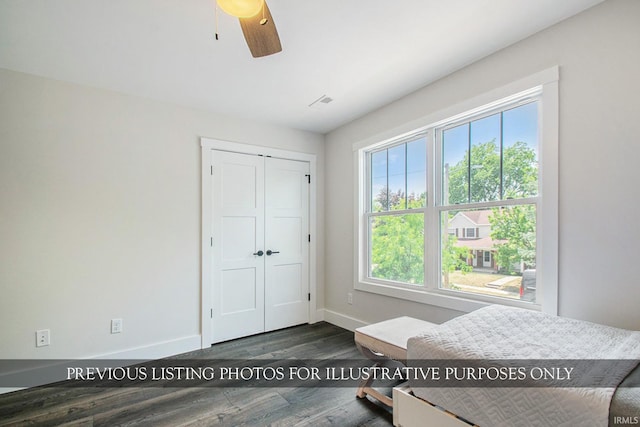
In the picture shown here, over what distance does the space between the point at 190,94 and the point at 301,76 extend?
1.10 m

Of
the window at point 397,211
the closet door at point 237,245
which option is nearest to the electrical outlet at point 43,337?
the closet door at point 237,245

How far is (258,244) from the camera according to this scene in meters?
3.47

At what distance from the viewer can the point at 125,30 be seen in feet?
6.14

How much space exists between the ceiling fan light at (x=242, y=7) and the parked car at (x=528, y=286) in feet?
7.49

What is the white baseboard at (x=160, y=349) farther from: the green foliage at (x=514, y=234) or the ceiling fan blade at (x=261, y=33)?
the green foliage at (x=514, y=234)

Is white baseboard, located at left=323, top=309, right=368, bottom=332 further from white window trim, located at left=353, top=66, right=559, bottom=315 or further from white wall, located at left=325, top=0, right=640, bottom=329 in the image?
white wall, located at left=325, top=0, right=640, bottom=329

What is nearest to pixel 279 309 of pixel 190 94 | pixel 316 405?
pixel 316 405

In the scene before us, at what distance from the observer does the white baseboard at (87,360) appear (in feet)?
7.37

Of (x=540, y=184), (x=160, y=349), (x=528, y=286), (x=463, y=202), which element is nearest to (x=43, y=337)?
(x=160, y=349)

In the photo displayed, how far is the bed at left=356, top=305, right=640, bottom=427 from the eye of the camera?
967 mm

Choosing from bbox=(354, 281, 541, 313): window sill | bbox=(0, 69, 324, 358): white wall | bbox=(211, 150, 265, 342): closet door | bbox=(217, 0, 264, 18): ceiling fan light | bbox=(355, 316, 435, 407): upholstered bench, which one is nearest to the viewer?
bbox=(217, 0, 264, 18): ceiling fan light

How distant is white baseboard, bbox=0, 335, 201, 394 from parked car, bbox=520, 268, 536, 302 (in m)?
2.92

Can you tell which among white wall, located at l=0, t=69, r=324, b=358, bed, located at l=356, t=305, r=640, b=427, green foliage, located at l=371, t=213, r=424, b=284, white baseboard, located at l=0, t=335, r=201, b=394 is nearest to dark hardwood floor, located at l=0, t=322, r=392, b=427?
white baseboard, located at l=0, t=335, r=201, b=394

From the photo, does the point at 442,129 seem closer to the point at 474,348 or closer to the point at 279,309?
the point at 474,348
